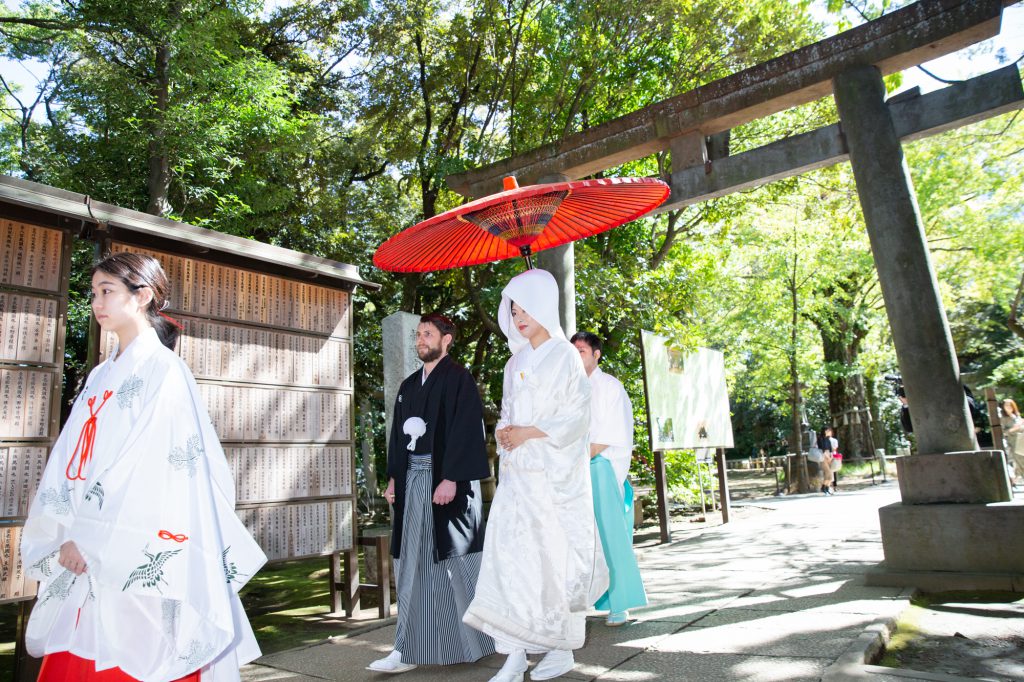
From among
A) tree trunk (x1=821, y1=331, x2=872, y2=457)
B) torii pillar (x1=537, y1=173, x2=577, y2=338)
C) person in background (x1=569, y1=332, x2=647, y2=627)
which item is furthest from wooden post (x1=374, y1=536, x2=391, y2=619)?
tree trunk (x1=821, y1=331, x2=872, y2=457)

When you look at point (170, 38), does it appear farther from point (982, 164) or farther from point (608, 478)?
point (982, 164)

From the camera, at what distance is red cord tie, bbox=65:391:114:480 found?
2.33 metres

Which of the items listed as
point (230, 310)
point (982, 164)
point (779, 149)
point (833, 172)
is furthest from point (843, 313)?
point (230, 310)

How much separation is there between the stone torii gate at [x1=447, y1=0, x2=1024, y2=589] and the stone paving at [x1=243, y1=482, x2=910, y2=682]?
73 centimetres

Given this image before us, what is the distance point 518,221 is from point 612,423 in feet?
5.41

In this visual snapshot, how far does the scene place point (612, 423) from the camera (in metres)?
4.70

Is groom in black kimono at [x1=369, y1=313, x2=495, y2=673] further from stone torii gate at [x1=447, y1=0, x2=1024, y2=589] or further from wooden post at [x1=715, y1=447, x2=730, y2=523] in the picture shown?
wooden post at [x1=715, y1=447, x2=730, y2=523]

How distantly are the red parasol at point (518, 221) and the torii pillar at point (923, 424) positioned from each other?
2120 millimetres

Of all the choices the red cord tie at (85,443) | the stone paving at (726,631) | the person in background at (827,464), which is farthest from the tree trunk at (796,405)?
the red cord tie at (85,443)

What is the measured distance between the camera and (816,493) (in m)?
15.9

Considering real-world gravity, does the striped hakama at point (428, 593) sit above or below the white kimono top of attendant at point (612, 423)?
below

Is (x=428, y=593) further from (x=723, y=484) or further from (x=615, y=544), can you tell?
(x=723, y=484)

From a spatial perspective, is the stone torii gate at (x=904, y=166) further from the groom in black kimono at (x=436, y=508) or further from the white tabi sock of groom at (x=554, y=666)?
the groom in black kimono at (x=436, y=508)

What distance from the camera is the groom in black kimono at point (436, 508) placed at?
3602mm
